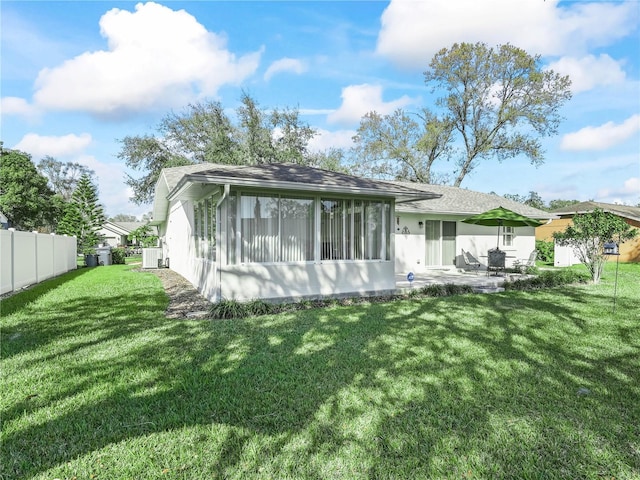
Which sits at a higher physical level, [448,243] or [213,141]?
[213,141]

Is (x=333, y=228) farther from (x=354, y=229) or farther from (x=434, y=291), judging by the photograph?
(x=434, y=291)

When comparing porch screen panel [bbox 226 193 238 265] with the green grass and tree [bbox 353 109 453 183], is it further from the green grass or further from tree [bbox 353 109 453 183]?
tree [bbox 353 109 453 183]

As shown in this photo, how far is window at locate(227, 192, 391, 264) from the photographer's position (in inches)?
331

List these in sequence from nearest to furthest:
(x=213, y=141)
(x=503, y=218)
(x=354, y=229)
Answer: (x=354, y=229) < (x=503, y=218) < (x=213, y=141)

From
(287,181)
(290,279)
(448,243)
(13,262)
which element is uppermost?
(287,181)

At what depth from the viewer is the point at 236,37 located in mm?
12602

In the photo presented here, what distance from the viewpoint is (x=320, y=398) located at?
3.60m

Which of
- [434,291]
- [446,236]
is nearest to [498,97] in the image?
[446,236]

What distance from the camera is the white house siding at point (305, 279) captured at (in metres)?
8.41

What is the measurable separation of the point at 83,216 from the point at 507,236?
96.1 feet

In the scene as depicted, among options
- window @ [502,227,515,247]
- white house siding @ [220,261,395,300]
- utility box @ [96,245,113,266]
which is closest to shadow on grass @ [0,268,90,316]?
white house siding @ [220,261,395,300]

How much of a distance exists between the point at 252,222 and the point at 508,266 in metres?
13.0

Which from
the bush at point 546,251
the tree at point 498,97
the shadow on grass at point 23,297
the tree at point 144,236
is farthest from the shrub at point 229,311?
the tree at point 498,97

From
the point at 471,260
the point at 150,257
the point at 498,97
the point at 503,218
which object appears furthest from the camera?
the point at 498,97
